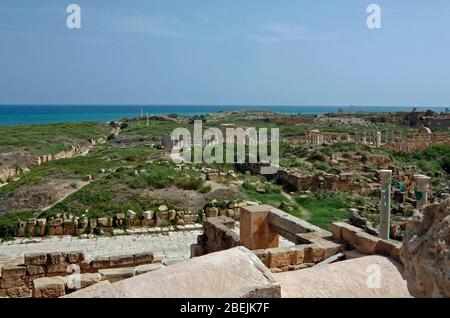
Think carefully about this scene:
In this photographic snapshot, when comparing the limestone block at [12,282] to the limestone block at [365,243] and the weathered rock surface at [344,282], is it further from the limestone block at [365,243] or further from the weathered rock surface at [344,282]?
the limestone block at [365,243]

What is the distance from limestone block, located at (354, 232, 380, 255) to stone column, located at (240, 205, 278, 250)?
2497mm

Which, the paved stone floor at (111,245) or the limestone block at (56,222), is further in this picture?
the limestone block at (56,222)

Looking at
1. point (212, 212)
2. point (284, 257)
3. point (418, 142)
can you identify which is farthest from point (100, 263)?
point (418, 142)

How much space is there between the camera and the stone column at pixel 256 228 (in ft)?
30.2

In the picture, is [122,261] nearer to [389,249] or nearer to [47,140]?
[389,249]

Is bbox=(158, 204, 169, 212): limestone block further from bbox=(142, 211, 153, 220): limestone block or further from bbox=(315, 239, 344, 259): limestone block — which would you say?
bbox=(315, 239, 344, 259): limestone block

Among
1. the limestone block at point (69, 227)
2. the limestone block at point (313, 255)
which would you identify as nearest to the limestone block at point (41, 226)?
the limestone block at point (69, 227)

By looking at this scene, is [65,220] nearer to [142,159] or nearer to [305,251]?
[305,251]

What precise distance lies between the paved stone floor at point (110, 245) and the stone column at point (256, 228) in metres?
2.95

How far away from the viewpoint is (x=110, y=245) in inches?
501

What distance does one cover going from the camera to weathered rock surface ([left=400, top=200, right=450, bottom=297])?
281cm

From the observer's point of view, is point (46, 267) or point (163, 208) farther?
point (163, 208)

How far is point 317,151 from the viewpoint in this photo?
1092 inches

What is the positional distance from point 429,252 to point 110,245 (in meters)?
11.1
